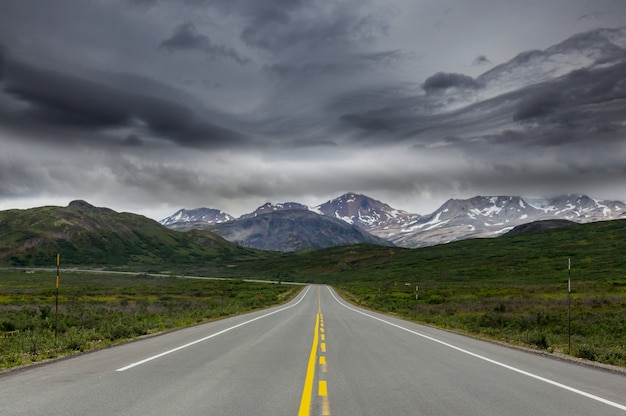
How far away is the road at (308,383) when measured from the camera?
7.61m

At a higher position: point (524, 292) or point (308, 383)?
point (308, 383)

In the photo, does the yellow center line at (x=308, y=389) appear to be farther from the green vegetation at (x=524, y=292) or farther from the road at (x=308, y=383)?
the green vegetation at (x=524, y=292)

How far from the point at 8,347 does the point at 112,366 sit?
6500 millimetres

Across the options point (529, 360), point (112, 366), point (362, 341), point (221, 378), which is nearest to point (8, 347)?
point (112, 366)

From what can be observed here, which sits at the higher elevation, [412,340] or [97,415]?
[97,415]

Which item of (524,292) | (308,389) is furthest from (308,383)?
(524,292)

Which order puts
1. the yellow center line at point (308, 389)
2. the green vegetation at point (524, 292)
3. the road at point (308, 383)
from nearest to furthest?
the yellow center line at point (308, 389) < the road at point (308, 383) < the green vegetation at point (524, 292)

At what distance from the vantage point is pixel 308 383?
9695mm

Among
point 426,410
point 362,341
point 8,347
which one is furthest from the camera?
point 362,341

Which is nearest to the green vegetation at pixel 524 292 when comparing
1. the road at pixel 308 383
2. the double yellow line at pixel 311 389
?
the road at pixel 308 383

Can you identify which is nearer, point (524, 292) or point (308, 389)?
point (308, 389)

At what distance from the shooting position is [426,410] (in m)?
7.47

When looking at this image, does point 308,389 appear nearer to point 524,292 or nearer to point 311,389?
point 311,389

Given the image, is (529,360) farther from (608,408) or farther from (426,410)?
(426,410)
